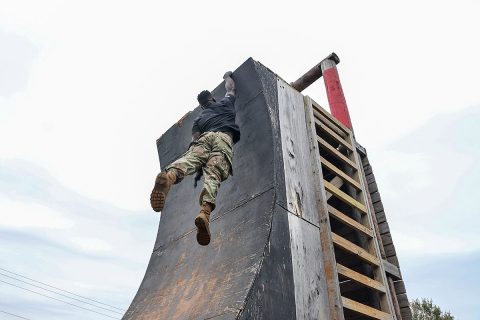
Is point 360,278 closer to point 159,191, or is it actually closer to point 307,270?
point 307,270

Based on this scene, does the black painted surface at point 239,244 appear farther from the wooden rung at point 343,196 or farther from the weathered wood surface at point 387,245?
the weathered wood surface at point 387,245

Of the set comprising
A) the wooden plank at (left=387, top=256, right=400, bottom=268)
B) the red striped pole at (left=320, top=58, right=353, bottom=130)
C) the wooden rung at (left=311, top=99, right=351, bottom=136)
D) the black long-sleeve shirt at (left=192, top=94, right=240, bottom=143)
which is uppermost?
the red striped pole at (left=320, top=58, right=353, bottom=130)

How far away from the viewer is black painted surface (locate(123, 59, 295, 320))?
3381 millimetres

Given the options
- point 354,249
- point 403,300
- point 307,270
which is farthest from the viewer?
point 403,300

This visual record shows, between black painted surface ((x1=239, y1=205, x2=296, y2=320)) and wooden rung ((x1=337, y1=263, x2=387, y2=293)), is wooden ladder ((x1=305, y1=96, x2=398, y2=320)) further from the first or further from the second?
black painted surface ((x1=239, y1=205, x2=296, y2=320))

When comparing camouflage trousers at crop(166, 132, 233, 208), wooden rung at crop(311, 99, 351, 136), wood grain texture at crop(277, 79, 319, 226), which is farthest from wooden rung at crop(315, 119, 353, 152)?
camouflage trousers at crop(166, 132, 233, 208)

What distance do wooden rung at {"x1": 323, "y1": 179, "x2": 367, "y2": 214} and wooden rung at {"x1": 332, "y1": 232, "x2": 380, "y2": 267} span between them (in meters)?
0.63

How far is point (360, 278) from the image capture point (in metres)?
4.37

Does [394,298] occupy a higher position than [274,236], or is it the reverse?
[274,236]

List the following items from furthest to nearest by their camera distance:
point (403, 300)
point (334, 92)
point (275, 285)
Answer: point (334, 92) → point (403, 300) → point (275, 285)

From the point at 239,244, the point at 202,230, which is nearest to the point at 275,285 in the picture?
the point at 239,244

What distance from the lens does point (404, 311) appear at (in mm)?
5156

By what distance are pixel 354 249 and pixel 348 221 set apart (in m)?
0.37

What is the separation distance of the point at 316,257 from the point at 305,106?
271 centimetres
